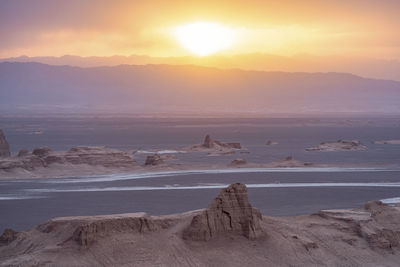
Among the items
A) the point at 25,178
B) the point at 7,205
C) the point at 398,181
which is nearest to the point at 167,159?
the point at 25,178

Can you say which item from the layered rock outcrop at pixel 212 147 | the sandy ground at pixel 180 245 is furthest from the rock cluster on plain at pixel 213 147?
the sandy ground at pixel 180 245

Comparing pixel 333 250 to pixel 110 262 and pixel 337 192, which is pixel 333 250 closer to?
pixel 110 262

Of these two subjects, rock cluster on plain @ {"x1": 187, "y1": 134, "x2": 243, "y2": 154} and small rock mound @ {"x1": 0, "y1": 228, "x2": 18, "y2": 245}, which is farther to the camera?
rock cluster on plain @ {"x1": 187, "y1": 134, "x2": 243, "y2": 154}

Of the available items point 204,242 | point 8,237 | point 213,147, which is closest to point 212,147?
point 213,147

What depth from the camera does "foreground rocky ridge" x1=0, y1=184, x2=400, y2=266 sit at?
77.5ft

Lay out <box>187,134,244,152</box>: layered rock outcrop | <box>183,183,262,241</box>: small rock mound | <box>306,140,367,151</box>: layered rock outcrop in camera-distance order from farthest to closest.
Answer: <box>306,140,367,151</box>: layered rock outcrop
<box>187,134,244,152</box>: layered rock outcrop
<box>183,183,262,241</box>: small rock mound

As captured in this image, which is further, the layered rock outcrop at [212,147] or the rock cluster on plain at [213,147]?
the layered rock outcrop at [212,147]

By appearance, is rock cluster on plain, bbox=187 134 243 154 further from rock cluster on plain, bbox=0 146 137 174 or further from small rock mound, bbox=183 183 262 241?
small rock mound, bbox=183 183 262 241

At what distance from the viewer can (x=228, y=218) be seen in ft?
84.8

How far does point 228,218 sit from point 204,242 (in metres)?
1.30

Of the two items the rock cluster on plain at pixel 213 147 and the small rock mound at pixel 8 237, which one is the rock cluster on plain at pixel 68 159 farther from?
the small rock mound at pixel 8 237

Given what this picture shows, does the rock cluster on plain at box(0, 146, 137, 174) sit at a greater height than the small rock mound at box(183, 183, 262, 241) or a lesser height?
lesser

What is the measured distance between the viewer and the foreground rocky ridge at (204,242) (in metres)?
23.6

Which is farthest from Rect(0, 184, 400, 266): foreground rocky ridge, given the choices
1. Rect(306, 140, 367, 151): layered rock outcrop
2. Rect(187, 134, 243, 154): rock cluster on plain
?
Rect(306, 140, 367, 151): layered rock outcrop
